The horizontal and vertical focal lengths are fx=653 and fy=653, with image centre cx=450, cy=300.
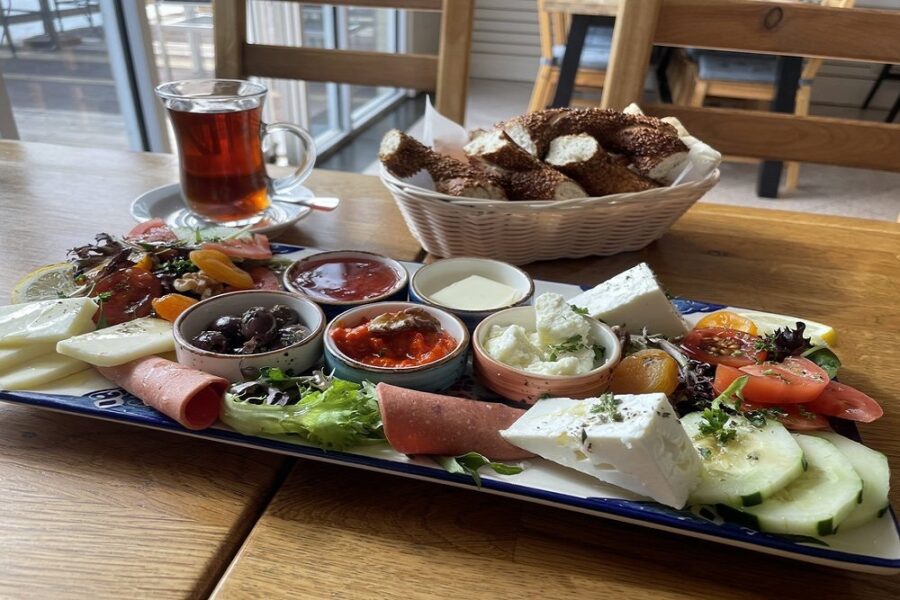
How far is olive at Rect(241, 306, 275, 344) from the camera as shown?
0.99 meters

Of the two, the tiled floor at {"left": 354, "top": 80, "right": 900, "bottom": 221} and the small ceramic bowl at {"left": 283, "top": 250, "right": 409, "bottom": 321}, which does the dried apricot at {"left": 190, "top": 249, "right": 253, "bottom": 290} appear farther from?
the tiled floor at {"left": 354, "top": 80, "right": 900, "bottom": 221}

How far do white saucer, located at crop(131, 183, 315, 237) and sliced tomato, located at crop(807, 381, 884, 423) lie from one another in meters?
1.12

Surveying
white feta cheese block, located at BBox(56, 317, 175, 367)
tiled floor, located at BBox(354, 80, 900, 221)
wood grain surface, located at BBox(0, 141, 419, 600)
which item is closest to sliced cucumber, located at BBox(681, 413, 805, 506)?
wood grain surface, located at BBox(0, 141, 419, 600)

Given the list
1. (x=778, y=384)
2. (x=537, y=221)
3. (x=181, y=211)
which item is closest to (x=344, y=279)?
(x=537, y=221)

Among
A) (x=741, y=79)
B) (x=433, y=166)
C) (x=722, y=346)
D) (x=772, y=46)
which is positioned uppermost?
(x=772, y=46)

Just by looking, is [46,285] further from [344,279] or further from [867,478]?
[867,478]

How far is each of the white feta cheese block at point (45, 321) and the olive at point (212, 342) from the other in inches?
7.8

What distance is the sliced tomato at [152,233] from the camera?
4.42ft

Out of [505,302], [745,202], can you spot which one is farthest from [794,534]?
[745,202]

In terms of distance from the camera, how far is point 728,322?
1152 millimetres

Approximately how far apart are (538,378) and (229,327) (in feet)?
1.57

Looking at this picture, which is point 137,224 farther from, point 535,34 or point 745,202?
point 535,34

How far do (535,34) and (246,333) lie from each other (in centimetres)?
769

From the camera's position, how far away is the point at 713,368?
1.05 m
